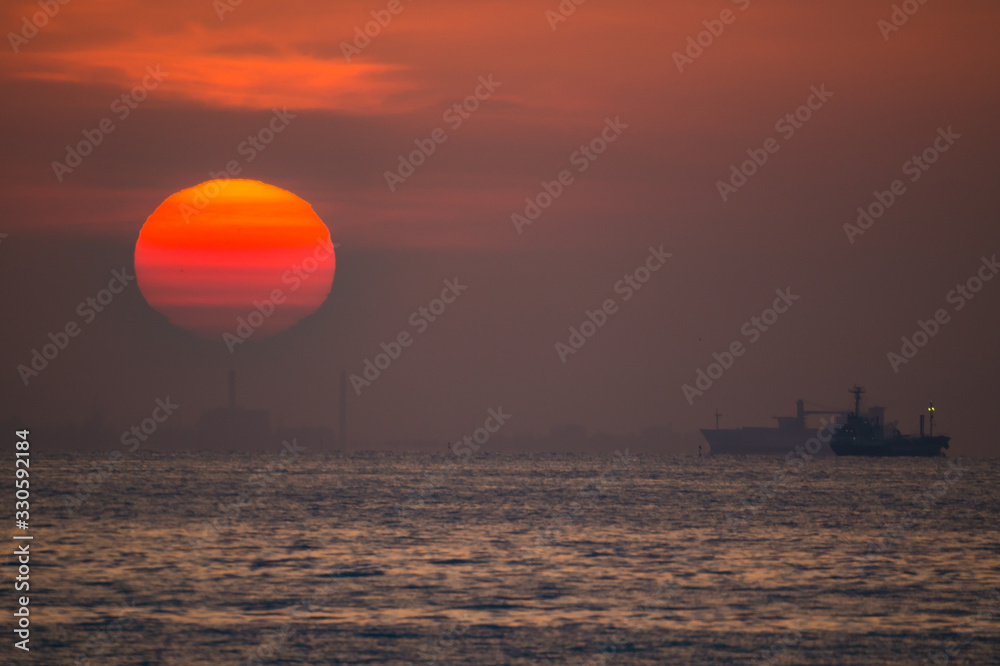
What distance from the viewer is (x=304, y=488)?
131000mm

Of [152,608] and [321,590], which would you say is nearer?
[152,608]

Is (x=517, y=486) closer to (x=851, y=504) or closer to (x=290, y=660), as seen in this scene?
(x=851, y=504)

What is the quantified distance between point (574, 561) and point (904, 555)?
59.3 ft

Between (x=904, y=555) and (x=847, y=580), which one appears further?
(x=904, y=555)

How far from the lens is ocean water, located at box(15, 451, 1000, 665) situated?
31500mm

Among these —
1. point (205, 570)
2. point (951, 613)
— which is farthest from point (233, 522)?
point (951, 613)

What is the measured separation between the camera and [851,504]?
10294 cm

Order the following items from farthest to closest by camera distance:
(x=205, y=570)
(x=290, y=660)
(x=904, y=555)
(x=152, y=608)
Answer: (x=904, y=555) < (x=205, y=570) < (x=152, y=608) < (x=290, y=660)

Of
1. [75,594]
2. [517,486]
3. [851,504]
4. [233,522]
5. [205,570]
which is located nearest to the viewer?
[75,594]

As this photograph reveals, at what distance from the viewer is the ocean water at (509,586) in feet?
103

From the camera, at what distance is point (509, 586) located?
42.9m

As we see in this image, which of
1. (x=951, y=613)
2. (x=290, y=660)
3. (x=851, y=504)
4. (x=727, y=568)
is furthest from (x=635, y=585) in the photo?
(x=851, y=504)

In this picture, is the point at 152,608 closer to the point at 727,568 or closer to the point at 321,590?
the point at 321,590

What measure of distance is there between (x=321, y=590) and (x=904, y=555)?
3152 cm
